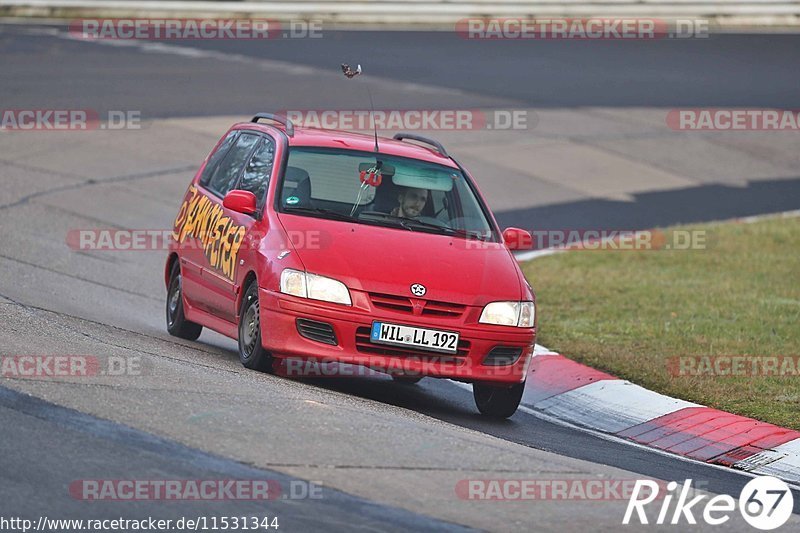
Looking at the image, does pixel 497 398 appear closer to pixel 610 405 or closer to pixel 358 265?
pixel 610 405

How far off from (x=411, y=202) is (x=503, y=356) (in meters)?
1.43

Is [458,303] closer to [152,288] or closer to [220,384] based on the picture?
[220,384]

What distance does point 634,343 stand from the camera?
12.5m

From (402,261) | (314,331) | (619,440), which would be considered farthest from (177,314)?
(619,440)

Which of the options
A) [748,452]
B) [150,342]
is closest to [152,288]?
[150,342]

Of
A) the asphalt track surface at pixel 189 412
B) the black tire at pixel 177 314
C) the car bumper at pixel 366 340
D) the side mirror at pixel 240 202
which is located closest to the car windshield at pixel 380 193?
the side mirror at pixel 240 202

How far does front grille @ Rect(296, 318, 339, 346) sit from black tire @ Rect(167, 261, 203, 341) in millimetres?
2447

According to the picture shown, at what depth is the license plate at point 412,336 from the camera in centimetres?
912

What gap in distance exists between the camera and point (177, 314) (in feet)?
38.2

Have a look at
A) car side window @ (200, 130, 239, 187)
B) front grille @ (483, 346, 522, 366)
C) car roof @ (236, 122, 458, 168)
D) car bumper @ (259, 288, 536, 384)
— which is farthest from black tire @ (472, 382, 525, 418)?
car side window @ (200, 130, 239, 187)

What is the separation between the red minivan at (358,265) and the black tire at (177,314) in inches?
4.9

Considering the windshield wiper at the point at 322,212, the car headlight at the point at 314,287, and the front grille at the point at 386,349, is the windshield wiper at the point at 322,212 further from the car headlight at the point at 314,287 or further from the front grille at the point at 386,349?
the front grille at the point at 386,349

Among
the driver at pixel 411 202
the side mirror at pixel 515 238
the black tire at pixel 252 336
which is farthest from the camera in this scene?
the side mirror at pixel 515 238

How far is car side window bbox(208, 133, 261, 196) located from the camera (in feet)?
36.3
